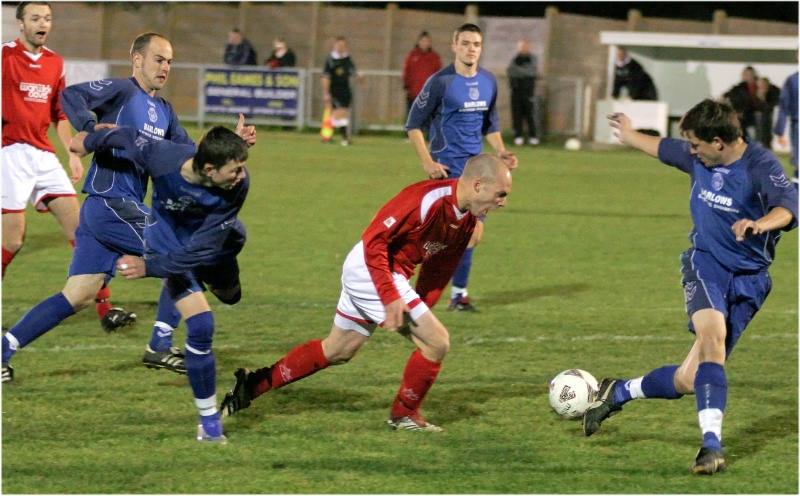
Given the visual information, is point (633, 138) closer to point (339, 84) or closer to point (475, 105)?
point (475, 105)

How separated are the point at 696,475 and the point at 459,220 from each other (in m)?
1.63

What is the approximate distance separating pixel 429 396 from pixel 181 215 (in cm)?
190

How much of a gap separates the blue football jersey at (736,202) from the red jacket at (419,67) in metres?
19.8

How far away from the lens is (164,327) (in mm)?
6805

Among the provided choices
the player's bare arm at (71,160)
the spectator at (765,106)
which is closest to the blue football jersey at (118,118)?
the player's bare arm at (71,160)

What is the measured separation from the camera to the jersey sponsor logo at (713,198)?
5.32 m

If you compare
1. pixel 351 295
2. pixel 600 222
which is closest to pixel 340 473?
pixel 351 295

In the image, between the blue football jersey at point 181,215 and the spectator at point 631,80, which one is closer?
the blue football jersey at point 181,215

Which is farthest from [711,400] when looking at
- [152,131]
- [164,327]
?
[152,131]

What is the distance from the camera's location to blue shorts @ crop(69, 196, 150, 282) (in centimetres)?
633

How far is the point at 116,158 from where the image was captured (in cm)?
641

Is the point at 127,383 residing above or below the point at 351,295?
below

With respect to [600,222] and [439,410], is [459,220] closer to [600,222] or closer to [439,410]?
[439,410]

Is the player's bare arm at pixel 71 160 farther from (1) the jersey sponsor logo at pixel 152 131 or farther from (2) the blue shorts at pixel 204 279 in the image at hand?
(2) the blue shorts at pixel 204 279
